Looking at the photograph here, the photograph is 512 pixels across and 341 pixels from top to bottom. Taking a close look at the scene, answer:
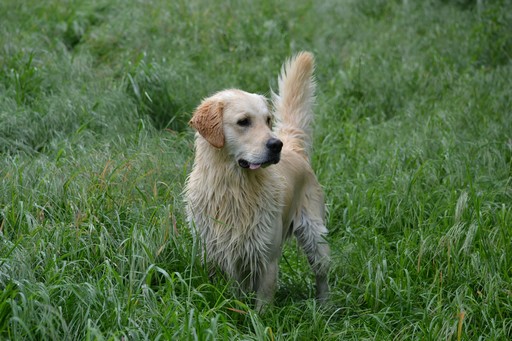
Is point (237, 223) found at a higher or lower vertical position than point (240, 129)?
lower

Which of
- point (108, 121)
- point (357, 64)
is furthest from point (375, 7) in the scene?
point (108, 121)

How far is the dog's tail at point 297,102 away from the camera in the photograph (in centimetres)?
513

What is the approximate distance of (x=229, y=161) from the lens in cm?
418

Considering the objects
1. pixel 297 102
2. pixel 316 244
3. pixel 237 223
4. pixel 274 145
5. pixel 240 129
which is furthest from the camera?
pixel 297 102

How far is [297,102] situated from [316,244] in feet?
3.54

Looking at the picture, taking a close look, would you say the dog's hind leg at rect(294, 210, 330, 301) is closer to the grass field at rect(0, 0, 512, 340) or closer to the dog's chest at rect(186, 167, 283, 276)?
the grass field at rect(0, 0, 512, 340)

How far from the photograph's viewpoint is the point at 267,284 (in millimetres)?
4168

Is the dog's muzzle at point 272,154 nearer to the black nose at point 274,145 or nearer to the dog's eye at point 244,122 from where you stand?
the black nose at point 274,145

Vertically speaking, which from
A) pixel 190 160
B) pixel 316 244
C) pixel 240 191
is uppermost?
pixel 240 191

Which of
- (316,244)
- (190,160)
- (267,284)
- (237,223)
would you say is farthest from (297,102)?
(267,284)

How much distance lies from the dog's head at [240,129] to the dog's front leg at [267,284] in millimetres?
603

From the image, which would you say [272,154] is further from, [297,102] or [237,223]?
[297,102]

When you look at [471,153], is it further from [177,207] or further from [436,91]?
[177,207]

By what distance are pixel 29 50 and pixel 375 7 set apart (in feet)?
19.2
